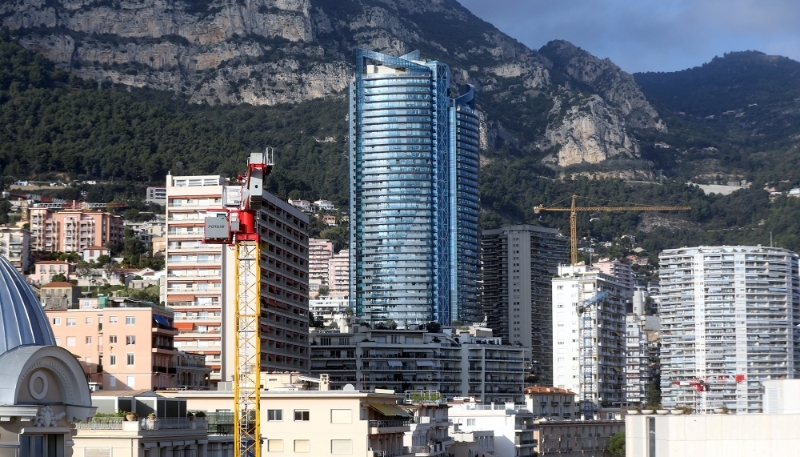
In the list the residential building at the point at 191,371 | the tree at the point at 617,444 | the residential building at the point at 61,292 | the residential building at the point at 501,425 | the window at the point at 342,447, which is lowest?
the tree at the point at 617,444

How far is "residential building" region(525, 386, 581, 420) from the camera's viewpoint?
164 metres

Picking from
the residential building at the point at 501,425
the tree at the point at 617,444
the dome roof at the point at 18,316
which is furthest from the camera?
the tree at the point at 617,444

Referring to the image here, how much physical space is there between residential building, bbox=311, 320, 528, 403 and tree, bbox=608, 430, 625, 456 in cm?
2322

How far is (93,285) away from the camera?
186 metres

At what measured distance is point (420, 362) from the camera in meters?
173

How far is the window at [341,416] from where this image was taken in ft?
239

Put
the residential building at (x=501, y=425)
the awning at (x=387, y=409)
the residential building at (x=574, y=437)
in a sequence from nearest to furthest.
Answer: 1. the awning at (x=387, y=409)
2. the residential building at (x=501, y=425)
3. the residential building at (x=574, y=437)

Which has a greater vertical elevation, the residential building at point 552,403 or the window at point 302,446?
the window at point 302,446

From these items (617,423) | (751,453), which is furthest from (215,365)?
(751,453)

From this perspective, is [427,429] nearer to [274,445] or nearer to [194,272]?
[274,445]

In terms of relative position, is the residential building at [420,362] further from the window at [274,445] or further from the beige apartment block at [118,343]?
the window at [274,445]

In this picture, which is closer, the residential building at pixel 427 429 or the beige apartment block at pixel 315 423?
the beige apartment block at pixel 315 423

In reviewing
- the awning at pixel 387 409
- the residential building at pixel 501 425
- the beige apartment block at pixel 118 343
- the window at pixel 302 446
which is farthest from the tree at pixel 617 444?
the window at pixel 302 446

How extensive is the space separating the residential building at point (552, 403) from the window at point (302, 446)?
292ft
